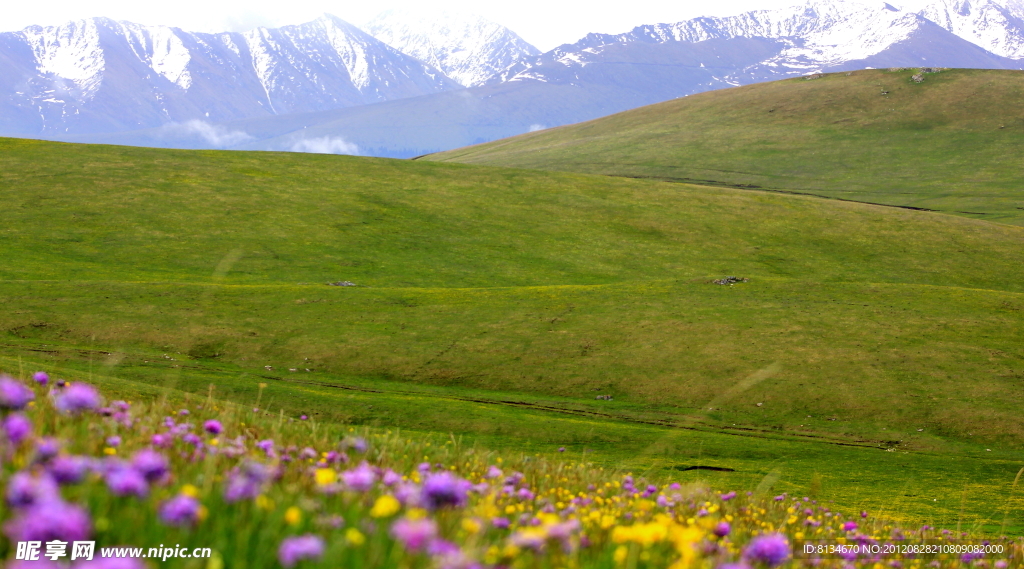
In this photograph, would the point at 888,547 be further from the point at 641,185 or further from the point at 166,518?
the point at 641,185

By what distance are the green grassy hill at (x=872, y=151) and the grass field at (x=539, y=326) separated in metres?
61.9

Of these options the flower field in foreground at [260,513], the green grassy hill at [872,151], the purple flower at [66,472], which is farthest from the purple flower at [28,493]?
the green grassy hill at [872,151]

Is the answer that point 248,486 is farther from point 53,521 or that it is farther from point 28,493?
point 53,521

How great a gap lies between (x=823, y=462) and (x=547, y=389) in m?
13.3

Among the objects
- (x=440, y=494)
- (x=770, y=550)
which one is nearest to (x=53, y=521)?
(x=440, y=494)

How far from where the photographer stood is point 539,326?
4528 centimetres

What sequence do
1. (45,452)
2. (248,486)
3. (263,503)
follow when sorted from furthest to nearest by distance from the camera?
1. (263,503)
2. (248,486)
3. (45,452)

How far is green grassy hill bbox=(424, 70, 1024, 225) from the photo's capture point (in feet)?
484

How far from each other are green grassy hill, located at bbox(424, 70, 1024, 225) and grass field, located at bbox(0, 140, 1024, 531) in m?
61.9

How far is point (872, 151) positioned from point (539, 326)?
494 ft

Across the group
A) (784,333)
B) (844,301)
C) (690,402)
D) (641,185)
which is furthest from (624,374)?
(641,185)

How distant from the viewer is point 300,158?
10344cm

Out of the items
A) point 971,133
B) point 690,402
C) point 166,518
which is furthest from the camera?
point 971,133

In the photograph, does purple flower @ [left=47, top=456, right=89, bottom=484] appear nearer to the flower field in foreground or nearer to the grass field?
the flower field in foreground
